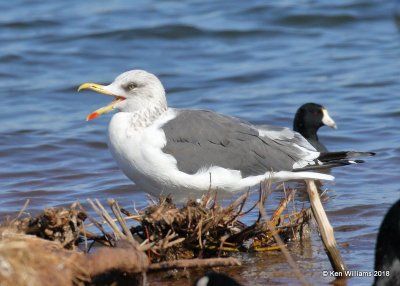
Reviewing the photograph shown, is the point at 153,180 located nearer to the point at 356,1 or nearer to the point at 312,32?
the point at 312,32

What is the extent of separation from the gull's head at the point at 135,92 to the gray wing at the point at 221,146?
0.23m

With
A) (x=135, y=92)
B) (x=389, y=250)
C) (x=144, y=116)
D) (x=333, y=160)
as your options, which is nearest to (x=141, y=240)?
(x=144, y=116)

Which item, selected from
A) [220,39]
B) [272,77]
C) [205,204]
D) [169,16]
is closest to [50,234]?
[205,204]

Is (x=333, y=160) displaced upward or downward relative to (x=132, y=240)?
downward

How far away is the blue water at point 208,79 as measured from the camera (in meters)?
8.77

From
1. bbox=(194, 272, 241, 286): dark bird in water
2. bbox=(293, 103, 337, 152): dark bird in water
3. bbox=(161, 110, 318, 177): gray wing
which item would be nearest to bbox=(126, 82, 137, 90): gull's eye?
bbox=(161, 110, 318, 177): gray wing

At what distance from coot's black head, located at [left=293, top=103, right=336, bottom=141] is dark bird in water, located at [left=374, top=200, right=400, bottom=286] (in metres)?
6.04

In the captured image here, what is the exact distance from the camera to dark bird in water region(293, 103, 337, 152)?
35.1 feet

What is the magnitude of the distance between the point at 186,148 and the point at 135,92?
2.09 ft

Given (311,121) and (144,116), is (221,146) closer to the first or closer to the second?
(144,116)

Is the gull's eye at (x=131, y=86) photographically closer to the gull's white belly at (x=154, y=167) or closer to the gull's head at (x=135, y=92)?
the gull's head at (x=135, y=92)

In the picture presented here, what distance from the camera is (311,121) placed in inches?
422

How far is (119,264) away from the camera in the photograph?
16.6 feet

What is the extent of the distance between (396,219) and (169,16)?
45.9ft
